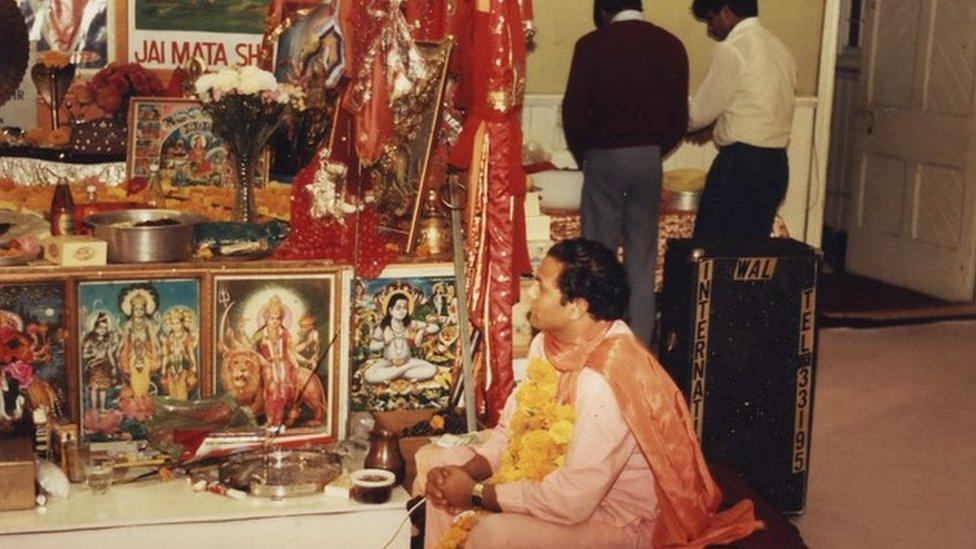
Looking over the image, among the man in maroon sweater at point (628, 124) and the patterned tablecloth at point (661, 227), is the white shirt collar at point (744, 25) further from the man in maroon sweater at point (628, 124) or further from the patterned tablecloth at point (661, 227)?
the patterned tablecloth at point (661, 227)

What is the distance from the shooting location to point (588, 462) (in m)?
3.54

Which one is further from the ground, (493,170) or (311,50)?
(311,50)

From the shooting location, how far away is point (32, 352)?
4.33 metres

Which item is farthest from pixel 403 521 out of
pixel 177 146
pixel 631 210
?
pixel 631 210

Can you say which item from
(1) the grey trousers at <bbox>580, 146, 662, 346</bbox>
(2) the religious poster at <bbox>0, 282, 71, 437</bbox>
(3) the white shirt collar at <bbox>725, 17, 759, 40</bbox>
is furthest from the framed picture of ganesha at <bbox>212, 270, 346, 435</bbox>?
(3) the white shirt collar at <bbox>725, 17, 759, 40</bbox>

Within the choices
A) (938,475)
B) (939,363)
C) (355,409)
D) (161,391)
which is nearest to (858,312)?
(939,363)

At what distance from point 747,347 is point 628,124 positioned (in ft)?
5.43

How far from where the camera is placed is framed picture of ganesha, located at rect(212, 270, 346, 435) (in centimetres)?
454

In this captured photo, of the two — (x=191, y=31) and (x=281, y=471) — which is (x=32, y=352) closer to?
(x=281, y=471)

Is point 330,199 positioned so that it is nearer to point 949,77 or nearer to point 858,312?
point 858,312

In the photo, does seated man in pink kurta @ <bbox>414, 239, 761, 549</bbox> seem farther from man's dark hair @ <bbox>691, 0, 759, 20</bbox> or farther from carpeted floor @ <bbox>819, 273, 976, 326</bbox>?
carpeted floor @ <bbox>819, 273, 976, 326</bbox>

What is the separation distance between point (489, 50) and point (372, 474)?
4.34 feet

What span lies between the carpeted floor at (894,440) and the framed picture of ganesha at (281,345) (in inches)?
66.9

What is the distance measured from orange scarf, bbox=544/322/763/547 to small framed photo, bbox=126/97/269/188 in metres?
1.98
